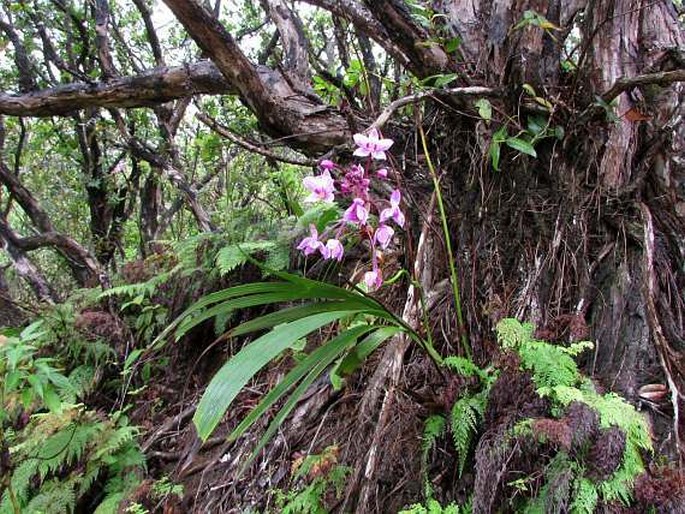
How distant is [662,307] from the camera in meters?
1.63

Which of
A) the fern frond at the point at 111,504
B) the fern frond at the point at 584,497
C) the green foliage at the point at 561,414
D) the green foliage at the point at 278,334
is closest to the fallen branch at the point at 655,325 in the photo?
the green foliage at the point at 561,414

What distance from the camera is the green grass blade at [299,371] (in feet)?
3.40

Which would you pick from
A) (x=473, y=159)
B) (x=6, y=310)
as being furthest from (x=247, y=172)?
(x=473, y=159)

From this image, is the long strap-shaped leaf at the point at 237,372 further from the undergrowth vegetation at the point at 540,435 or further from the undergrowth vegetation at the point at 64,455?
the undergrowth vegetation at the point at 64,455

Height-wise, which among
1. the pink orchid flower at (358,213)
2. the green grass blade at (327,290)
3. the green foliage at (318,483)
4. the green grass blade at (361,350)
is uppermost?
the pink orchid flower at (358,213)

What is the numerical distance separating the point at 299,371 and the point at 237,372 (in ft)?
0.66

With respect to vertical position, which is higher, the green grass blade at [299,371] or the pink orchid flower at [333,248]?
the pink orchid flower at [333,248]

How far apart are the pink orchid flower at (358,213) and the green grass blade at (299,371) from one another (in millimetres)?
308

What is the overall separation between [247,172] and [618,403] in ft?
12.0

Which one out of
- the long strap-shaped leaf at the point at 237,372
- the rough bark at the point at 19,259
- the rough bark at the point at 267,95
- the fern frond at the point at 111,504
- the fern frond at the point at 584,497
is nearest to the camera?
the long strap-shaped leaf at the point at 237,372

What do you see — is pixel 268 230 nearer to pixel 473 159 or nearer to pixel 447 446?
pixel 473 159

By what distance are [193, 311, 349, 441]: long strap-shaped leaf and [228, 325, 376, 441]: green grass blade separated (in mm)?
68

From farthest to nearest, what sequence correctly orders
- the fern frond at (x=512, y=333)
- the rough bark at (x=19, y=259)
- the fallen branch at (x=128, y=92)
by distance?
the rough bark at (x=19, y=259) → the fallen branch at (x=128, y=92) → the fern frond at (x=512, y=333)

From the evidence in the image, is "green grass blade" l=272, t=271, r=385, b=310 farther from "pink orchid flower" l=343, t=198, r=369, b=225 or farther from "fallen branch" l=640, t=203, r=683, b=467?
"fallen branch" l=640, t=203, r=683, b=467
